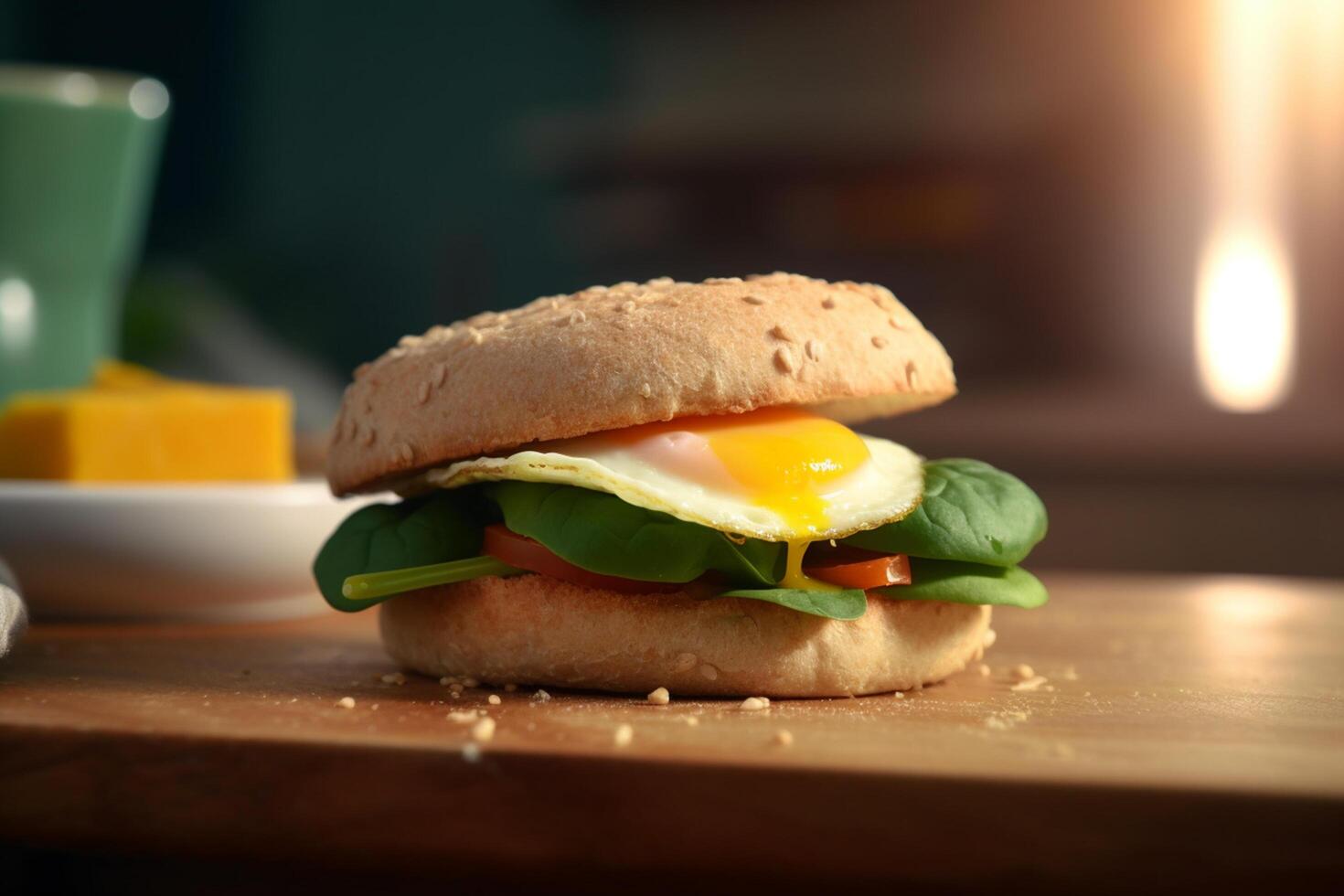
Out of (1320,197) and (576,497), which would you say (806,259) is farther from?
(576,497)

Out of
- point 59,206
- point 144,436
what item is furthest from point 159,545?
point 59,206

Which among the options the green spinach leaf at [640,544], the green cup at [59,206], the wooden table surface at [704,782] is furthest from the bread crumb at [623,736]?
the green cup at [59,206]

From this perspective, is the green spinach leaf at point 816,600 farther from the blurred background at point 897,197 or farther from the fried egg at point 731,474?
the blurred background at point 897,197

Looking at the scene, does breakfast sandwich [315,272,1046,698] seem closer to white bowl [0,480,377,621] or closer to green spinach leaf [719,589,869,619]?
green spinach leaf [719,589,869,619]

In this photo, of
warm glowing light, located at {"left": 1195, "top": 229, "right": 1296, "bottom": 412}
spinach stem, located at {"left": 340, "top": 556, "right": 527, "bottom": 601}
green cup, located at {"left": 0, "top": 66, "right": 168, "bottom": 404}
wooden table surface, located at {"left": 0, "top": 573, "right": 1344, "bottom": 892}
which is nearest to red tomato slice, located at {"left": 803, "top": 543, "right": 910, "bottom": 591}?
wooden table surface, located at {"left": 0, "top": 573, "right": 1344, "bottom": 892}

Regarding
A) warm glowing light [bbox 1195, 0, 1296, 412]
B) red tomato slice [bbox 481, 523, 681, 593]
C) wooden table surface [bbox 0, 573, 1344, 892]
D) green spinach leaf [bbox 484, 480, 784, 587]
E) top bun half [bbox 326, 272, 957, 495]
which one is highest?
warm glowing light [bbox 1195, 0, 1296, 412]

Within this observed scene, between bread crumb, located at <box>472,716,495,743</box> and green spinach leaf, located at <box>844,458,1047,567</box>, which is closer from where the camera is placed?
bread crumb, located at <box>472,716,495,743</box>

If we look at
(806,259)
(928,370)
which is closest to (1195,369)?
(806,259)
